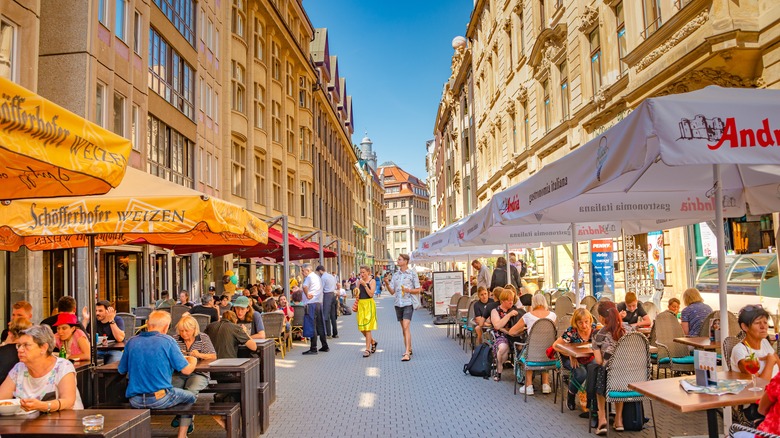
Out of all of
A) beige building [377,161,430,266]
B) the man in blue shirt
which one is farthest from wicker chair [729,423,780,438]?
beige building [377,161,430,266]

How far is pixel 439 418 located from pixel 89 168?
16.8 feet

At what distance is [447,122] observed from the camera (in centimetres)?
6669

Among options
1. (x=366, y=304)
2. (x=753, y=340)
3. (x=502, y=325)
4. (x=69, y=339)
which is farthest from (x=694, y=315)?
(x=69, y=339)

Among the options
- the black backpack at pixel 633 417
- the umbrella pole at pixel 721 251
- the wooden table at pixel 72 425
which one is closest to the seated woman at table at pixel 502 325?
the black backpack at pixel 633 417

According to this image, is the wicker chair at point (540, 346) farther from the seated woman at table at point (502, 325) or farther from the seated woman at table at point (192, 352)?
the seated woman at table at point (192, 352)

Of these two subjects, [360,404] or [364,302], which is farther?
[364,302]

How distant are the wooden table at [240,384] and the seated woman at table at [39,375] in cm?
169

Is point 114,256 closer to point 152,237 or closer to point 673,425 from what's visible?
point 152,237

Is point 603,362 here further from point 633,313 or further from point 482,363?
point 633,313

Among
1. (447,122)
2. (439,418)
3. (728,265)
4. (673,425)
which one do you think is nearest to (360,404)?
(439,418)

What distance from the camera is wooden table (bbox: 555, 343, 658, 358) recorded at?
7051mm

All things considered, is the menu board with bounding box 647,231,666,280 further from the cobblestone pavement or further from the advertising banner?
the cobblestone pavement

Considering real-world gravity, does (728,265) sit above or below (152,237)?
below

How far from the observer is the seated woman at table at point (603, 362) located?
21.1 ft
